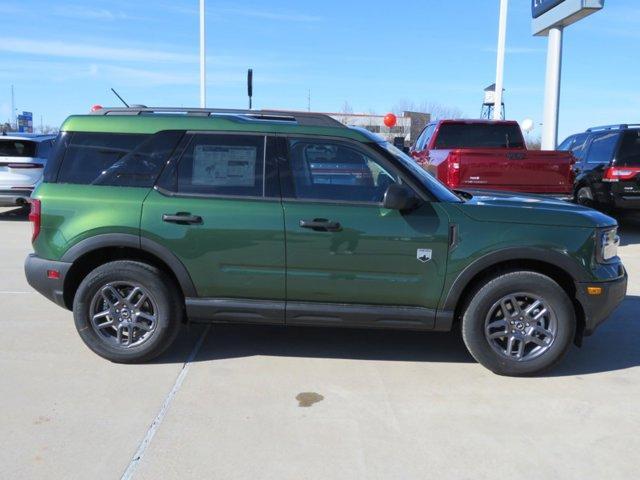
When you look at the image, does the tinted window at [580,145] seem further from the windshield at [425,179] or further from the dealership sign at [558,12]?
the windshield at [425,179]

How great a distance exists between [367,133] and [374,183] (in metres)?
0.43

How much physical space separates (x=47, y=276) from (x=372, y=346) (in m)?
2.67

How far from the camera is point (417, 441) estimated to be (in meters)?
3.49

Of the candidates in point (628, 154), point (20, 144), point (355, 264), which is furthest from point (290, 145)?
point (20, 144)

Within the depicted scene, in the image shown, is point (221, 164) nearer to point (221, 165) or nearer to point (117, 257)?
point (221, 165)

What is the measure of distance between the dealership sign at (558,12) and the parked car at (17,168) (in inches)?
475

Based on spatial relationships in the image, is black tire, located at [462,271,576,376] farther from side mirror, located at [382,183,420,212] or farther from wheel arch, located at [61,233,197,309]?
Result: wheel arch, located at [61,233,197,309]

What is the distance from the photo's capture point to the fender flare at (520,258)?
14.0 ft

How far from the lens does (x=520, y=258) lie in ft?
14.1

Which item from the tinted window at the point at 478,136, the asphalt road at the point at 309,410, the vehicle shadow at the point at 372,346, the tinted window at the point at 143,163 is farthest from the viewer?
the tinted window at the point at 478,136

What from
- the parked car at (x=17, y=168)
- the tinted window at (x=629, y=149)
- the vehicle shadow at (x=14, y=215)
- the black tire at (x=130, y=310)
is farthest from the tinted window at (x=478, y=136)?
the vehicle shadow at (x=14, y=215)

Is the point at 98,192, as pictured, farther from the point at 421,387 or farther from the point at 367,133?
the point at 421,387

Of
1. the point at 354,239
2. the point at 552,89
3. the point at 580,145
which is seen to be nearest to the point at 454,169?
the point at 354,239

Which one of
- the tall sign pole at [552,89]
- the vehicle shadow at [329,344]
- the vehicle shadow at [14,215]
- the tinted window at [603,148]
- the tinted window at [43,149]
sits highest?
the tall sign pole at [552,89]
